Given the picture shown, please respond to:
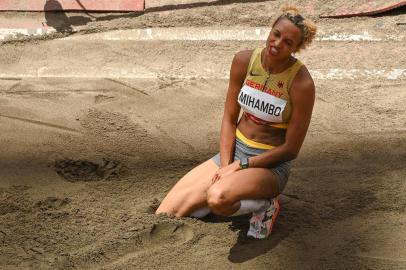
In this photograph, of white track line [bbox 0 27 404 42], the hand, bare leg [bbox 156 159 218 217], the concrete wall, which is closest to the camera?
the hand

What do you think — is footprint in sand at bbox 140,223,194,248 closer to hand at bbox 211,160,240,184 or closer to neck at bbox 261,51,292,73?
hand at bbox 211,160,240,184

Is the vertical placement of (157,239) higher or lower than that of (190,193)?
lower

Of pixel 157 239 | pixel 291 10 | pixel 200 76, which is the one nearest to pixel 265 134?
pixel 291 10

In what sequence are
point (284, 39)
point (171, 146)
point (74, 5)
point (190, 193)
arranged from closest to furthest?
1. point (284, 39)
2. point (190, 193)
3. point (171, 146)
4. point (74, 5)

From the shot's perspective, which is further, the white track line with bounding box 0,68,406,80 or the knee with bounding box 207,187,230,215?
the white track line with bounding box 0,68,406,80

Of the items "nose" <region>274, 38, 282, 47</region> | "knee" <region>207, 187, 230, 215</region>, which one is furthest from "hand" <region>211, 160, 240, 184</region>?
"nose" <region>274, 38, 282, 47</region>

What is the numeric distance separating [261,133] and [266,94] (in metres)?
0.25

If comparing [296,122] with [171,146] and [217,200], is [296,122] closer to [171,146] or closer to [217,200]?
[217,200]

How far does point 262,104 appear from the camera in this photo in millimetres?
3641

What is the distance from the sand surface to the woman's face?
3.40 ft

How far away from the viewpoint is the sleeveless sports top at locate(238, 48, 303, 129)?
11.7ft

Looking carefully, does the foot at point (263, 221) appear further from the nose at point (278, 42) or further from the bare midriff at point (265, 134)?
the nose at point (278, 42)

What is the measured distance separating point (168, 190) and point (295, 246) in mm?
983

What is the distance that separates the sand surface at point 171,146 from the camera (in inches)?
143
